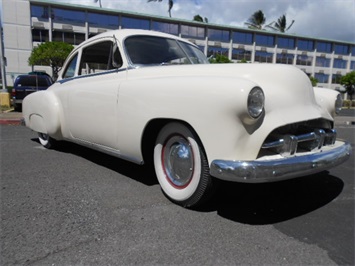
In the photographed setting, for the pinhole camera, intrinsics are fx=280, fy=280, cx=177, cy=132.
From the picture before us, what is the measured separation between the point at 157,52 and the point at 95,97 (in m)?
0.94

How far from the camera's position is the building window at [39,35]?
33000 millimetres

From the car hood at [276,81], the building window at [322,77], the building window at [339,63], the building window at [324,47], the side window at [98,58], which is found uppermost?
the building window at [324,47]

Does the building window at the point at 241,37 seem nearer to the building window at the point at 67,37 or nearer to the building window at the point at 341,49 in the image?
the building window at the point at 341,49

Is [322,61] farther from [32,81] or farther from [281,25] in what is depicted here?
[32,81]

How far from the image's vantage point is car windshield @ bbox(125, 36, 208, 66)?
10.9 ft

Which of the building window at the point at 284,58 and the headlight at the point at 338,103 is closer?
the headlight at the point at 338,103

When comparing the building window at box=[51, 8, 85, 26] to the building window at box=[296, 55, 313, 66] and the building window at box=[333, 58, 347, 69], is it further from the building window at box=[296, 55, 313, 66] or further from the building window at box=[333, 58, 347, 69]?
the building window at box=[333, 58, 347, 69]

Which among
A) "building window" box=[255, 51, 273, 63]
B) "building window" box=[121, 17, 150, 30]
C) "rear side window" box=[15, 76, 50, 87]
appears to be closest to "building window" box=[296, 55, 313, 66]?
"building window" box=[255, 51, 273, 63]

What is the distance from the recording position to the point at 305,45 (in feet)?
151

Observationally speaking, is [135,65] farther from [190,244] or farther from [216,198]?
[190,244]

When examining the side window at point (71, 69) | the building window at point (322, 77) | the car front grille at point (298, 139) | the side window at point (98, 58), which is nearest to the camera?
the car front grille at point (298, 139)

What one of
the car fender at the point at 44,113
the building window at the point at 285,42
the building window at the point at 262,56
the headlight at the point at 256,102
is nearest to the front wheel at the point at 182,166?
the headlight at the point at 256,102

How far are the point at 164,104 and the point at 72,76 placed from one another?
239 centimetres

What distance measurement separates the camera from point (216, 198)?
2846 millimetres
